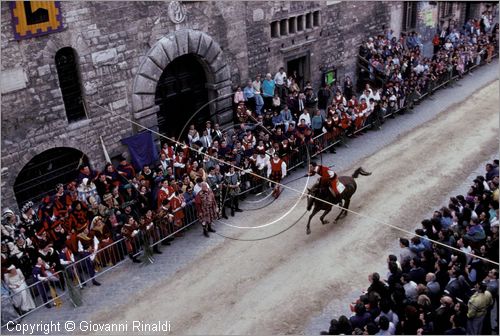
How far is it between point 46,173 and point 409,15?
18.3 m

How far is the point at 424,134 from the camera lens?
19.1 metres

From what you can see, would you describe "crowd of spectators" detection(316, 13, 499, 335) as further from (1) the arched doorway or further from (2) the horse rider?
(1) the arched doorway

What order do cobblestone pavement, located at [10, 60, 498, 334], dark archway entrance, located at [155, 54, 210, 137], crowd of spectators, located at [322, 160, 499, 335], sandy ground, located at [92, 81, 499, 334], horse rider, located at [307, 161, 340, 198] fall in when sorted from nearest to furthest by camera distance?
crowd of spectators, located at [322, 160, 499, 335], sandy ground, located at [92, 81, 499, 334], cobblestone pavement, located at [10, 60, 498, 334], horse rider, located at [307, 161, 340, 198], dark archway entrance, located at [155, 54, 210, 137]

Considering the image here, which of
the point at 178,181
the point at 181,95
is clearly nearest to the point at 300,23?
the point at 181,95

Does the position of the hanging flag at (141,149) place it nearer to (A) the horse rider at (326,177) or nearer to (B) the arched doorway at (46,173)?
(B) the arched doorway at (46,173)

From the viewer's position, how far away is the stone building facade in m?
13.4

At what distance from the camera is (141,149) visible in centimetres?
1581

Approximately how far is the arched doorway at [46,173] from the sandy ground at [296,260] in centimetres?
436

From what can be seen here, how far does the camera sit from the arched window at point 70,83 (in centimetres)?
1400

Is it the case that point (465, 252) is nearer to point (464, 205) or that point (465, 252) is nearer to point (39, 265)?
point (464, 205)

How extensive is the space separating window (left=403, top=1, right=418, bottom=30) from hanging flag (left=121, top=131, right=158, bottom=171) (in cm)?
1477

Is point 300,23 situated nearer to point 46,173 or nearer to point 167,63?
point 167,63

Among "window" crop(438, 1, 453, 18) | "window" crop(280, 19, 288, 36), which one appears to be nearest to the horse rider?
"window" crop(280, 19, 288, 36)

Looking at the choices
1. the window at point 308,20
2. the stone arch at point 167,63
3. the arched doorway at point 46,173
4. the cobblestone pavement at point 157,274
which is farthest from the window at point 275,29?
the arched doorway at point 46,173
